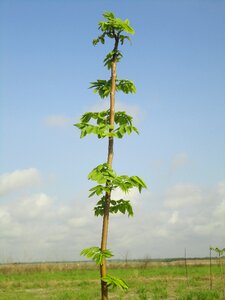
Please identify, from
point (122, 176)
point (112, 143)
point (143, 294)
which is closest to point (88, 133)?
point (112, 143)

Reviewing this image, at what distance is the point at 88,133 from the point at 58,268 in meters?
28.5

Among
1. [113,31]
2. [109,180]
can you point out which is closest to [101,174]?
[109,180]

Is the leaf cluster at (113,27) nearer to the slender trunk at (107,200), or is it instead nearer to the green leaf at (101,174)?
the slender trunk at (107,200)

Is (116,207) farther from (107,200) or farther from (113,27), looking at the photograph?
(113,27)

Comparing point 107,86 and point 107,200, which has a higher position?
point 107,86

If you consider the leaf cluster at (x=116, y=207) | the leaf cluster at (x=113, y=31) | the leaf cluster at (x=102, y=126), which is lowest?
the leaf cluster at (x=116, y=207)

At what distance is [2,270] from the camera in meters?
29.5

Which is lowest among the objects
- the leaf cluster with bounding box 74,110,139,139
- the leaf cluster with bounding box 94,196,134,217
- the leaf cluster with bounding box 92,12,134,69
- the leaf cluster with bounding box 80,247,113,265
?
the leaf cluster with bounding box 80,247,113,265

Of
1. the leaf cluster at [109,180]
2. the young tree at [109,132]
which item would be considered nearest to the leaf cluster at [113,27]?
the young tree at [109,132]

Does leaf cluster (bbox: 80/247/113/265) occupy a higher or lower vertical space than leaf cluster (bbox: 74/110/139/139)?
lower

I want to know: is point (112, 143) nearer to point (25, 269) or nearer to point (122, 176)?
point (122, 176)

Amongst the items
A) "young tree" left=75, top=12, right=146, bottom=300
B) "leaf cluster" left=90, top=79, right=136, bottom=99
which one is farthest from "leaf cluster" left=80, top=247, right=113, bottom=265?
"leaf cluster" left=90, top=79, right=136, bottom=99

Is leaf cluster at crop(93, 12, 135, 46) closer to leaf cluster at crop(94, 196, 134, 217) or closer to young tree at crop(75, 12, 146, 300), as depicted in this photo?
young tree at crop(75, 12, 146, 300)

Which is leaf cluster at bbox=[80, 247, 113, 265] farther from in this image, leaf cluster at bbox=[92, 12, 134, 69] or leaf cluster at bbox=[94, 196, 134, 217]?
leaf cluster at bbox=[92, 12, 134, 69]
